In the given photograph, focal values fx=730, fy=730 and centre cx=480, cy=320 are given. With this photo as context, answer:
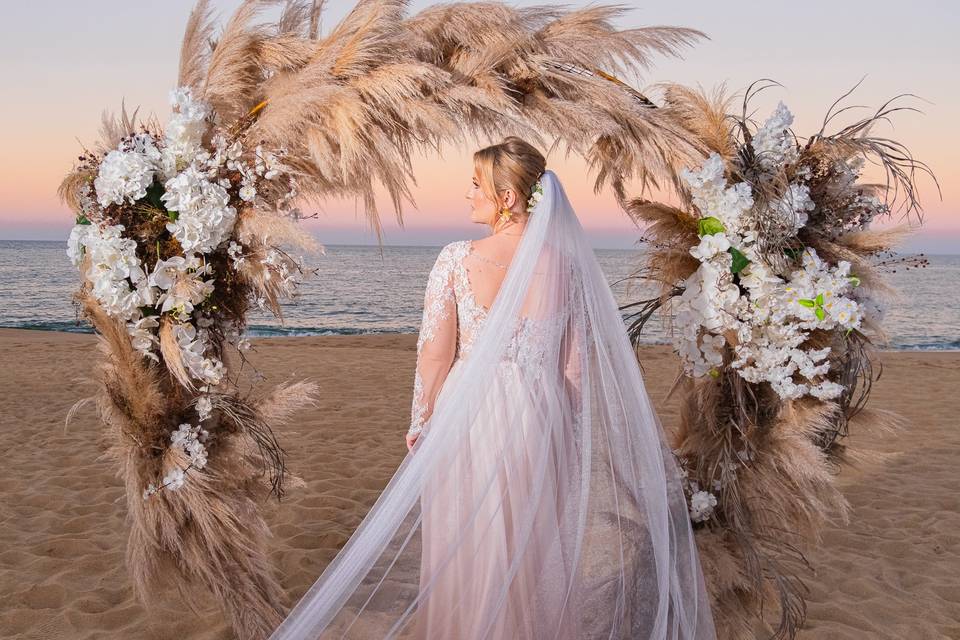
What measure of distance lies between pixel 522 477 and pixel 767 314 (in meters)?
1.34

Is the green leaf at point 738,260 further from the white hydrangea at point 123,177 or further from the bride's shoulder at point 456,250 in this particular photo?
the white hydrangea at point 123,177

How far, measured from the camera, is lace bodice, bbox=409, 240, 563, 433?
280cm

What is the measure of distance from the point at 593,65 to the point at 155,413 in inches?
99.2

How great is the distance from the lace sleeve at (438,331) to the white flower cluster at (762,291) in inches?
44.3

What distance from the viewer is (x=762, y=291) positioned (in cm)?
318

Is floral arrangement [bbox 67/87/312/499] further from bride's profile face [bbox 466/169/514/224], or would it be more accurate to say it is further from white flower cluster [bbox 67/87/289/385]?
bride's profile face [bbox 466/169/514/224]

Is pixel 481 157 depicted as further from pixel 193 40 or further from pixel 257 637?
pixel 257 637

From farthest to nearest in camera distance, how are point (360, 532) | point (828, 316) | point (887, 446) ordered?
point (887, 446) < point (828, 316) < point (360, 532)

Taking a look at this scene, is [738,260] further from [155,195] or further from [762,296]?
[155,195]

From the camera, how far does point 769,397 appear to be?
3.35 m

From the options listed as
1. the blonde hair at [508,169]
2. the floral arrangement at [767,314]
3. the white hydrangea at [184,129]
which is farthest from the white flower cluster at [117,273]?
the floral arrangement at [767,314]

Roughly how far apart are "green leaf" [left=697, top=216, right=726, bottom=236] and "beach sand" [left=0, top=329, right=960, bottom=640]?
4.37 ft

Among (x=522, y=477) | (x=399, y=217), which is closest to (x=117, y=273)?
(x=399, y=217)

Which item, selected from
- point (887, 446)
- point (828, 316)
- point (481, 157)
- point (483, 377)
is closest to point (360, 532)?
point (483, 377)
